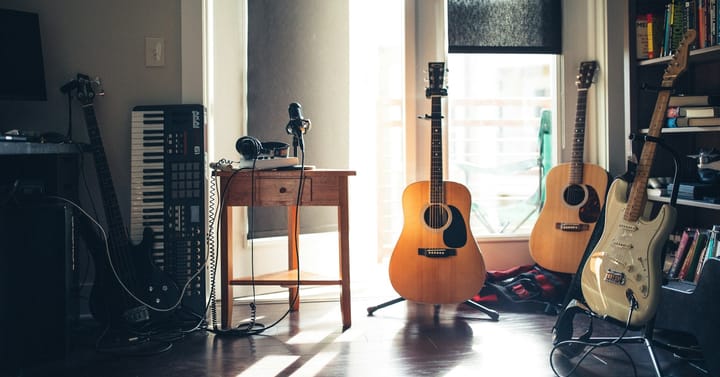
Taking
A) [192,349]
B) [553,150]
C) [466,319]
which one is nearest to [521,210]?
[553,150]

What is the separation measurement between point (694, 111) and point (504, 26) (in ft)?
3.79

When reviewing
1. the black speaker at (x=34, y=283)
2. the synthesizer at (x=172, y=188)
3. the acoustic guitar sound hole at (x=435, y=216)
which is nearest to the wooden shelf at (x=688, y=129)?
the acoustic guitar sound hole at (x=435, y=216)

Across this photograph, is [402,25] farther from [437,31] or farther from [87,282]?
[87,282]

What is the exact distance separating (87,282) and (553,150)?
257 centimetres

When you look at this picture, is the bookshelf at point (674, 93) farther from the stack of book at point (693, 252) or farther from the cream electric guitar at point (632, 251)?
the cream electric guitar at point (632, 251)

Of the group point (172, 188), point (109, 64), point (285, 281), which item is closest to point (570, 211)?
point (285, 281)

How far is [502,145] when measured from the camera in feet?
12.3

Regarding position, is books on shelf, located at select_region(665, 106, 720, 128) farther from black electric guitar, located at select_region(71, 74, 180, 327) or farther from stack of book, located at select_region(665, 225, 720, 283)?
black electric guitar, located at select_region(71, 74, 180, 327)

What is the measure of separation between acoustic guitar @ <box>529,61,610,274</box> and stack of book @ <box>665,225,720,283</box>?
434 millimetres

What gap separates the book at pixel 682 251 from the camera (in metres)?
2.72

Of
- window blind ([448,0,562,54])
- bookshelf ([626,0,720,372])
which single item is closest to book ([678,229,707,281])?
bookshelf ([626,0,720,372])

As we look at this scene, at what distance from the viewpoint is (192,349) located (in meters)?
2.48

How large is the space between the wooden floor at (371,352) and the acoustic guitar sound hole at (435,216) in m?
0.43

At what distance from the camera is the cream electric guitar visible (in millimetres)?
2074
